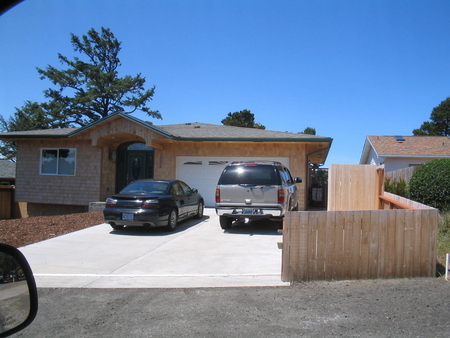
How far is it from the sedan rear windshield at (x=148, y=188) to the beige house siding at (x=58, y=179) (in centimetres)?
666

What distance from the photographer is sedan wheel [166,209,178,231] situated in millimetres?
10484

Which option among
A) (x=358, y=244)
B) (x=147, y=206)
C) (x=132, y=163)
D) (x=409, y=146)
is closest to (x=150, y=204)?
(x=147, y=206)

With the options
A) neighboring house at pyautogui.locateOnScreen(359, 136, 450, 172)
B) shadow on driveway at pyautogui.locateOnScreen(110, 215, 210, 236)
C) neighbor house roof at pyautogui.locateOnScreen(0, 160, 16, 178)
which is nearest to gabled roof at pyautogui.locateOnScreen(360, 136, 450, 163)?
neighboring house at pyautogui.locateOnScreen(359, 136, 450, 172)

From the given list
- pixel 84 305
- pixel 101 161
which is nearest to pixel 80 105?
pixel 101 161

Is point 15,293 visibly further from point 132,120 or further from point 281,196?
point 132,120

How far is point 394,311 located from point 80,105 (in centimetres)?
3905

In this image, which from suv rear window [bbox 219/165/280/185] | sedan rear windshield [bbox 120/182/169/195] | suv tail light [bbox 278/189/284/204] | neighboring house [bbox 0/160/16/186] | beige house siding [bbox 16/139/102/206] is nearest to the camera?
suv tail light [bbox 278/189/284/204]

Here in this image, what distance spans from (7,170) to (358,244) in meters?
40.3

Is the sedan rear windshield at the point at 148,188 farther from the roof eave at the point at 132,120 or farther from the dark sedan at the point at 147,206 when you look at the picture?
the roof eave at the point at 132,120

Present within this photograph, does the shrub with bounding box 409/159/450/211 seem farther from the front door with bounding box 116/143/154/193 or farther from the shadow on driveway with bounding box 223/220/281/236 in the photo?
the front door with bounding box 116/143/154/193

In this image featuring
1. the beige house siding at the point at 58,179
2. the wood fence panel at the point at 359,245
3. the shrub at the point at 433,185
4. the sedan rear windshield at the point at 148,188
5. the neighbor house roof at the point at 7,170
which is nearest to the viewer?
the wood fence panel at the point at 359,245

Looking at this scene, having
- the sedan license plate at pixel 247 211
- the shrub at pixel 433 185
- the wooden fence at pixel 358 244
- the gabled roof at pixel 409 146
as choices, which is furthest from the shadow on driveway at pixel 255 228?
the gabled roof at pixel 409 146

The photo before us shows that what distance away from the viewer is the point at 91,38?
42.1 m

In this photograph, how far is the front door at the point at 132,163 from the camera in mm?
18109
